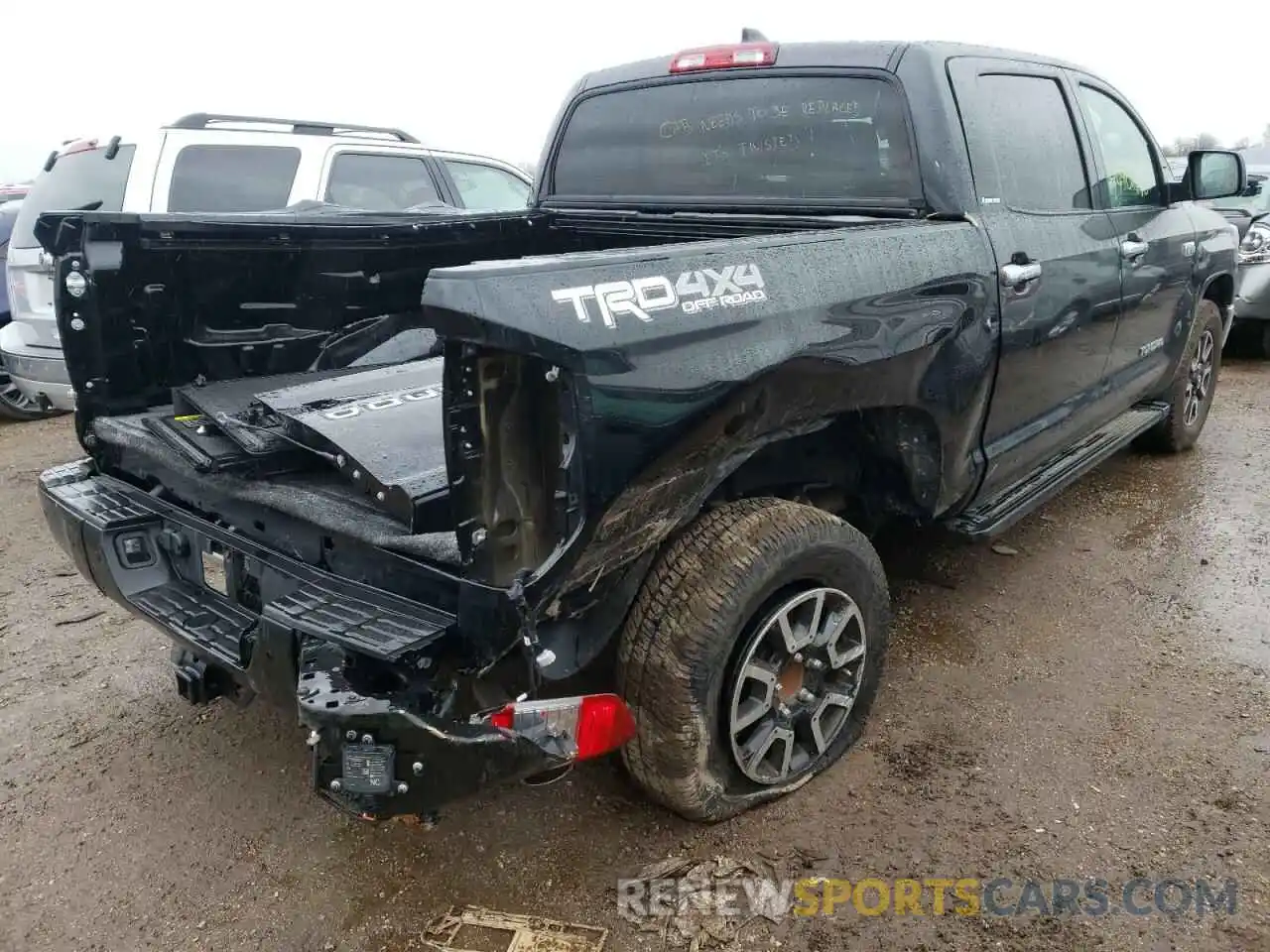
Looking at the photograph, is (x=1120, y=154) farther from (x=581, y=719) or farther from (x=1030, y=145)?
(x=581, y=719)

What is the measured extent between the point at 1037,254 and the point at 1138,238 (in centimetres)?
107

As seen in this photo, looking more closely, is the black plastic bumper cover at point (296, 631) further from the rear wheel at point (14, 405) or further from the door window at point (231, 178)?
the rear wheel at point (14, 405)

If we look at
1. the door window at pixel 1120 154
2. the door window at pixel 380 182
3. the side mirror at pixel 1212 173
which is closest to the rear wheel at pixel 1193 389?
the side mirror at pixel 1212 173

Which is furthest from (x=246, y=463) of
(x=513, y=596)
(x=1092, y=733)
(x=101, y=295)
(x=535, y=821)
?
(x=1092, y=733)

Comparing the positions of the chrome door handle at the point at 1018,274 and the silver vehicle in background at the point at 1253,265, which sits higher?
the chrome door handle at the point at 1018,274

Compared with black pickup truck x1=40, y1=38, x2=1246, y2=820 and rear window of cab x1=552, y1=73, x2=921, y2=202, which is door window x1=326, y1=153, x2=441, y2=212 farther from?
black pickup truck x1=40, y1=38, x2=1246, y2=820

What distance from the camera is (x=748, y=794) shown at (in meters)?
2.52

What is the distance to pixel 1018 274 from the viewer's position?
2912 millimetres

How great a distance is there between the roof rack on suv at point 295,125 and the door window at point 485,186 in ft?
1.31

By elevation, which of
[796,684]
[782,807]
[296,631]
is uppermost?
[296,631]

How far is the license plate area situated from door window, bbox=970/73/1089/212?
7.80 feet

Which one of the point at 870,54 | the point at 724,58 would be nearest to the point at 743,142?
the point at 724,58

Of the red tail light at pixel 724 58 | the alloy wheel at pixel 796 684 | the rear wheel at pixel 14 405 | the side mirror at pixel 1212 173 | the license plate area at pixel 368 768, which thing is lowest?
the rear wheel at pixel 14 405

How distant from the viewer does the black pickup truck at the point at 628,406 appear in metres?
1.89
